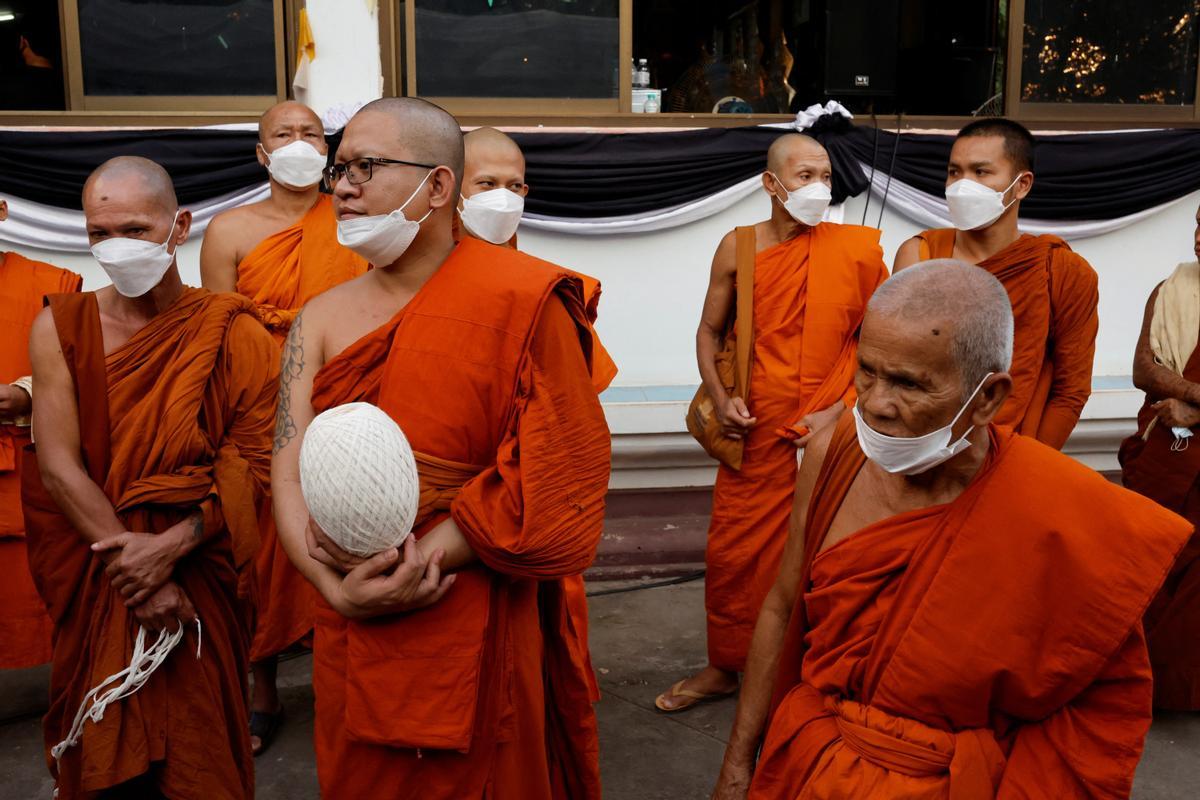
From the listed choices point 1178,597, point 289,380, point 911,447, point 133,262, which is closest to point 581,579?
point 289,380

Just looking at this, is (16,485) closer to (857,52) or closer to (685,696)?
(685,696)

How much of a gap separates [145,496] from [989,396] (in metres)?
2.04

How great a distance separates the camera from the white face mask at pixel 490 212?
4277 mm

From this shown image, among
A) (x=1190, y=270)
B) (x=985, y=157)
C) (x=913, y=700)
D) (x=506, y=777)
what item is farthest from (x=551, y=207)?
(x=913, y=700)

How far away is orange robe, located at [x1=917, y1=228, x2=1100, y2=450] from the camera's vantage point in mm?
4246

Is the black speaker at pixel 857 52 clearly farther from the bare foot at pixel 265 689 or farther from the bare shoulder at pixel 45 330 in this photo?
the bare shoulder at pixel 45 330

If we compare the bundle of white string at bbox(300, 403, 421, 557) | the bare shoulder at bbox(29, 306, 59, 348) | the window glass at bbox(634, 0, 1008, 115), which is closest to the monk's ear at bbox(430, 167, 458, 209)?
the bundle of white string at bbox(300, 403, 421, 557)

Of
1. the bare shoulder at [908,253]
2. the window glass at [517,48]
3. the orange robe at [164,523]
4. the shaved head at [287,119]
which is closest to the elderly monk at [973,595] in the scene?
the orange robe at [164,523]

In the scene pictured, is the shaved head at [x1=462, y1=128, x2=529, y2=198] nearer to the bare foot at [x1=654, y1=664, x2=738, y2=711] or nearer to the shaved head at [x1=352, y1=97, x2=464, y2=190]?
the shaved head at [x1=352, y1=97, x2=464, y2=190]

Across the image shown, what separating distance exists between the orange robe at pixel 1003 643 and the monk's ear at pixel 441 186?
3.91 feet

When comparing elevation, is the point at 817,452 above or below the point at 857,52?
below

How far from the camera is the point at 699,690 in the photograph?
4.68 meters

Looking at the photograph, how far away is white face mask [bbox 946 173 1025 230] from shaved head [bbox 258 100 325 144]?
2.59m

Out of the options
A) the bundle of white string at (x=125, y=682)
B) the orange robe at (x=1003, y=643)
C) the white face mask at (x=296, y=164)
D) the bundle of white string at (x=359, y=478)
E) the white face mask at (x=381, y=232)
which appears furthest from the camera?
the white face mask at (x=296, y=164)
